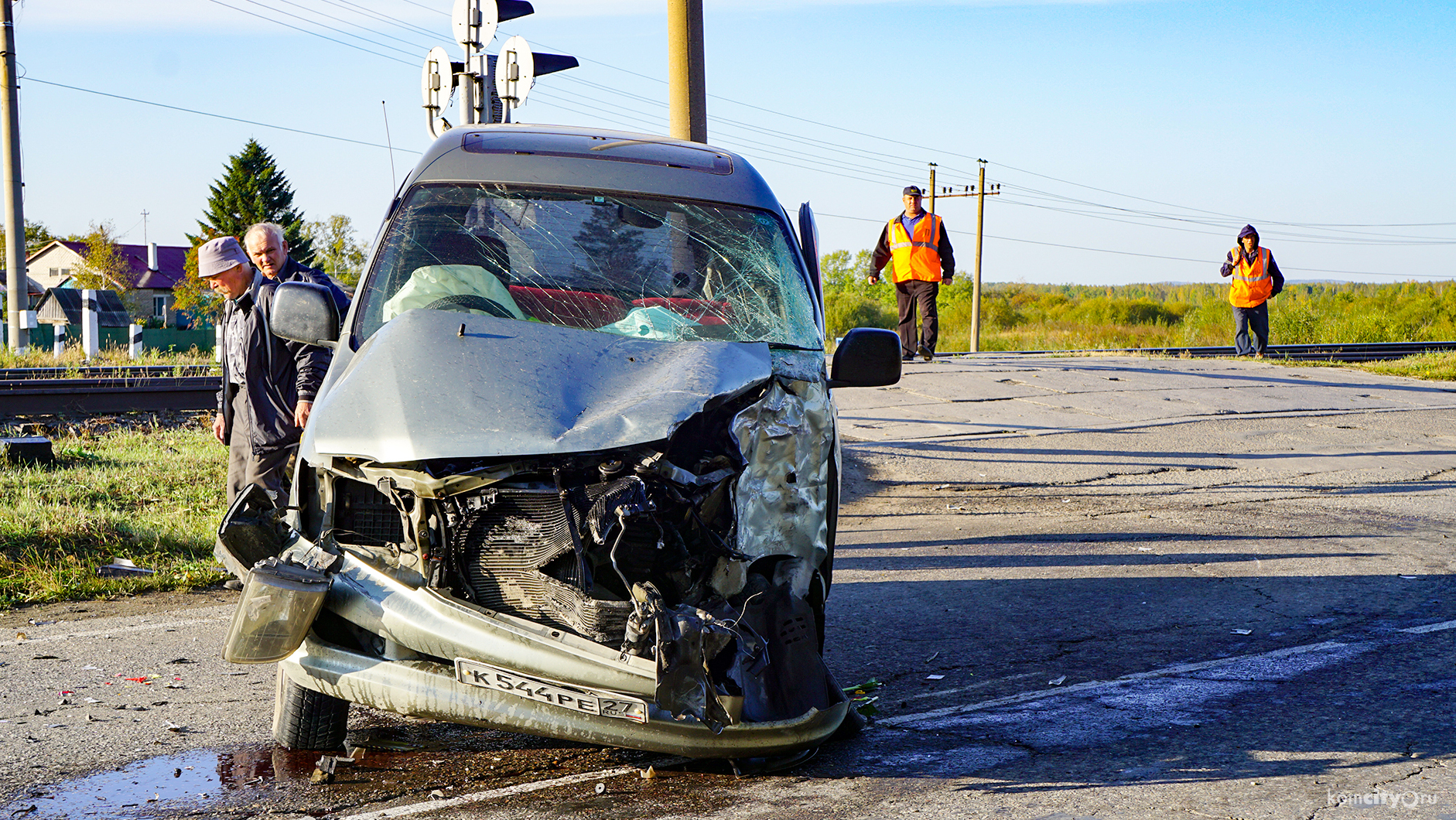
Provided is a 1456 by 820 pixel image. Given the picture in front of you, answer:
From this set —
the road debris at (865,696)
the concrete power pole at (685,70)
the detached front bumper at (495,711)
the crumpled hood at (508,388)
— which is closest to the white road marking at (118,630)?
the crumpled hood at (508,388)

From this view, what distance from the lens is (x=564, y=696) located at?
3043 millimetres

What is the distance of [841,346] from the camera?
4.59 meters

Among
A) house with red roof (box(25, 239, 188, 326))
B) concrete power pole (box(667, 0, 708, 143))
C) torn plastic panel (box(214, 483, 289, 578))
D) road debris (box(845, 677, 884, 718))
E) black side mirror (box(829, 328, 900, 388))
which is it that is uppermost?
house with red roof (box(25, 239, 188, 326))

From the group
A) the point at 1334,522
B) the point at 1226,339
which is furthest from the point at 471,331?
the point at 1226,339

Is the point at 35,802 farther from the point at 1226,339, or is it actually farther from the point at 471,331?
the point at 1226,339

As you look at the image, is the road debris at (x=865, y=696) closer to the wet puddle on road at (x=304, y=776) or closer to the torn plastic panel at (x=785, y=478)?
the torn plastic panel at (x=785, y=478)

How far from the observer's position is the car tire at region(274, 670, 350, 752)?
3676 millimetres

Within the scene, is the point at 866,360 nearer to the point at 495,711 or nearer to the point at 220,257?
the point at 495,711

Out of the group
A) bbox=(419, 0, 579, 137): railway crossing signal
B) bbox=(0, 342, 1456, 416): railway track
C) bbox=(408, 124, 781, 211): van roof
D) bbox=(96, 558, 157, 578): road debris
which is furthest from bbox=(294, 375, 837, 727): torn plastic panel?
bbox=(0, 342, 1456, 416): railway track

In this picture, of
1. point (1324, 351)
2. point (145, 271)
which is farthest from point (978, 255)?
point (145, 271)

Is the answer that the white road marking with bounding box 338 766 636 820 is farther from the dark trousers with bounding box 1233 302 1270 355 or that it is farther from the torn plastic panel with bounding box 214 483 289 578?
the dark trousers with bounding box 1233 302 1270 355

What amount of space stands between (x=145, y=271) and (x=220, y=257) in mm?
83264

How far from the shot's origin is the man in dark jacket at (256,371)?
5.79 meters

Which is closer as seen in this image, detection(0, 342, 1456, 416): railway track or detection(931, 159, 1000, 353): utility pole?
detection(0, 342, 1456, 416): railway track
